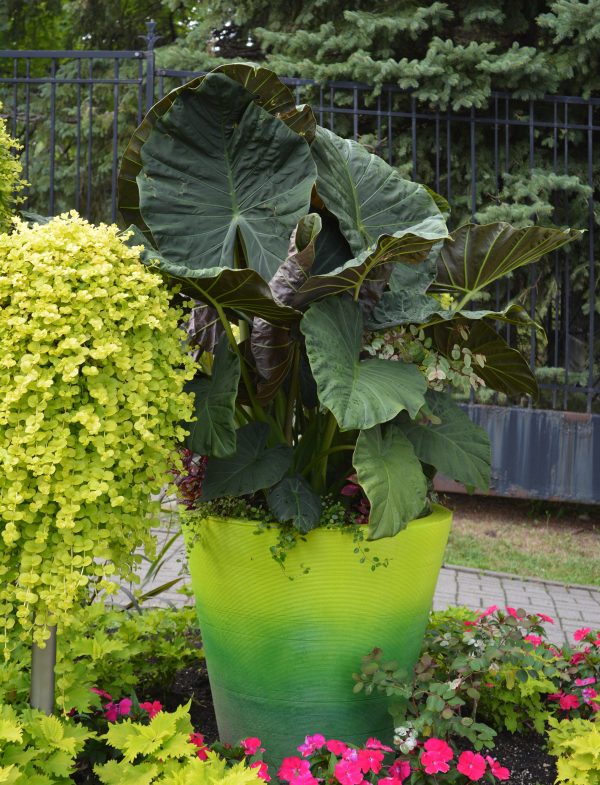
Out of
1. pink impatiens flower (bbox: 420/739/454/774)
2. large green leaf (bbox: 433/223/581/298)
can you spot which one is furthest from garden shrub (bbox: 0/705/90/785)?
large green leaf (bbox: 433/223/581/298)

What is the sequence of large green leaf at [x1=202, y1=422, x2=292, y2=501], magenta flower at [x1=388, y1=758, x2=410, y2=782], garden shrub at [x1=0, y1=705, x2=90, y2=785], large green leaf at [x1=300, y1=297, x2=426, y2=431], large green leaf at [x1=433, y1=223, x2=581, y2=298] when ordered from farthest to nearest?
large green leaf at [x1=433, y1=223, x2=581, y2=298] < large green leaf at [x1=202, y1=422, x2=292, y2=501] < magenta flower at [x1=388, y1=758, x2=410, y2=782] < large green leaf at [x1=300, y1=297, x2=426, y2=431] < garden shrub at [x1=0, y1=705, x2=90, y2=785]

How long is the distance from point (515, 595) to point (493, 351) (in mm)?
2399

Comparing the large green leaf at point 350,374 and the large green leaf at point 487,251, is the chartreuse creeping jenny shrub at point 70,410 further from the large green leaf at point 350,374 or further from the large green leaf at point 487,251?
the large green leaf at point 487,251

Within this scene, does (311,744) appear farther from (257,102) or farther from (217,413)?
(257,102)

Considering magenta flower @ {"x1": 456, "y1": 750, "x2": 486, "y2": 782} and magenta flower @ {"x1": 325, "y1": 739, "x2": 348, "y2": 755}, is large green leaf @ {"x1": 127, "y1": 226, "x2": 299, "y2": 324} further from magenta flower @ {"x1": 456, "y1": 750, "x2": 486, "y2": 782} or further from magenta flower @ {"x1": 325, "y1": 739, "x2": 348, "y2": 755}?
magenta flower @ {"x1": 456, "y1": 750, "x2": 486, "y2": 782}

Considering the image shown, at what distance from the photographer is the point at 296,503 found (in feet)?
7.13

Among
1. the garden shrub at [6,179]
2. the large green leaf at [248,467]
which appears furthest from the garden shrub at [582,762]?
the garden shrub at [6,179]

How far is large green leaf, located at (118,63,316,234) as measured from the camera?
7.25 ft

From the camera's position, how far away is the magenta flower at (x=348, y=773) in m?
1.95

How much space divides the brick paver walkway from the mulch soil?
113 centimetres

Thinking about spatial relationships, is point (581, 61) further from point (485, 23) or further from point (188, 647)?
point (188, 647)

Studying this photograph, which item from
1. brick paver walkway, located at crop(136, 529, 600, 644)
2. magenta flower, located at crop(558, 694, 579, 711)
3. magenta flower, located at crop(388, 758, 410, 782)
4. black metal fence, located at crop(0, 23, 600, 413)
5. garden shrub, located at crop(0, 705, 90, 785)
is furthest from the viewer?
black metal fence, located at crop(0, 23, 600, 413)

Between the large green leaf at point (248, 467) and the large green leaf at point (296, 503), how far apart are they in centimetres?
3

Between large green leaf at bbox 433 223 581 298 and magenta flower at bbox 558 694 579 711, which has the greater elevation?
large green leaf at bbox 433 223 581 298
